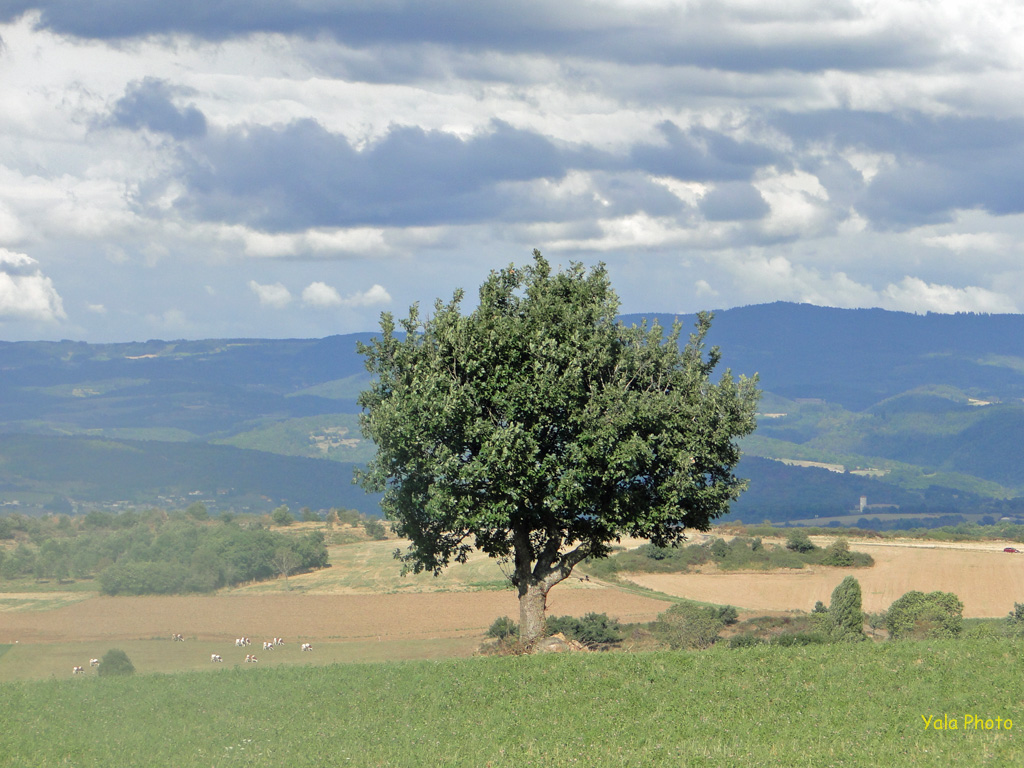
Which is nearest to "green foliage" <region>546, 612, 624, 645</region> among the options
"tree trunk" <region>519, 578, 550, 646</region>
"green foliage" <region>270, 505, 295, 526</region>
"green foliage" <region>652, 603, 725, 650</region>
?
"green foliage" <region>652, 603, 725, 650</region>

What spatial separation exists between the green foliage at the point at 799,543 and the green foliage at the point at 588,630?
4871 centimetres

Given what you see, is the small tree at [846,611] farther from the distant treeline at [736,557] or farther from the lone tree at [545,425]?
the distant treeline at [736,557]

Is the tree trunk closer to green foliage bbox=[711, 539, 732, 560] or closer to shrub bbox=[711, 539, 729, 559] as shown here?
green foliage bbox=[711, 539, 732, 560]

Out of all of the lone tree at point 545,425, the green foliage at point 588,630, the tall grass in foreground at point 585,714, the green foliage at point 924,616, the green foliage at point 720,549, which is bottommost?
the green foliage at point 720,549

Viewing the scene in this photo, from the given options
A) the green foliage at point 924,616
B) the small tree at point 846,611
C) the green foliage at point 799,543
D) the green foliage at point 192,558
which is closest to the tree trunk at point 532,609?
the small tree at point 846,611

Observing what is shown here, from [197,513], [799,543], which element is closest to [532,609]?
[799,543]

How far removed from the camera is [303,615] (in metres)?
84.4

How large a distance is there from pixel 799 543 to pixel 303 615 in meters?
54.5

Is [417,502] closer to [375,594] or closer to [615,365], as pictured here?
[615,365]

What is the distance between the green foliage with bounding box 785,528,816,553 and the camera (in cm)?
9956

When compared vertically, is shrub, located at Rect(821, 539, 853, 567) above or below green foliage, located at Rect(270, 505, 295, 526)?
above

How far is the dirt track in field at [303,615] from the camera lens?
73.5 metres

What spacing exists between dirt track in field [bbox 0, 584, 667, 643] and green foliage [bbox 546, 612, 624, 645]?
37.2ft

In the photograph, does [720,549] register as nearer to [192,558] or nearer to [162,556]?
[192,558]
